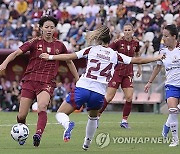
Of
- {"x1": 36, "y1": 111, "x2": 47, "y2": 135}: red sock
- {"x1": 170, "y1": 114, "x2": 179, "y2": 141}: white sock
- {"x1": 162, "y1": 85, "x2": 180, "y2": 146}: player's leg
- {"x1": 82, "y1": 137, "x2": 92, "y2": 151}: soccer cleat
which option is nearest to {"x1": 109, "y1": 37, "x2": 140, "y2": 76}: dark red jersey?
{"x1": 162, "y1": 85, "x2": 180, "y2": 146}: player's leg

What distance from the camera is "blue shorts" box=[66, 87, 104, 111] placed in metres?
11.7

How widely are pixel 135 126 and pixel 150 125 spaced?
54 cm

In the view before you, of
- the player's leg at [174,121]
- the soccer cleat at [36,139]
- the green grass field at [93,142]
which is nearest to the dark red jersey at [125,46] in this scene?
the green grass field at [93,142]

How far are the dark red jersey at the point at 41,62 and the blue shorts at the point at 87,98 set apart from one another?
1344 millimetres

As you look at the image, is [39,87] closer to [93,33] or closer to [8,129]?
[93,33]

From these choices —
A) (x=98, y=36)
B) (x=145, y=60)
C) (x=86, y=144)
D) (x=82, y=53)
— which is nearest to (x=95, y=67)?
(x=82, y=53)

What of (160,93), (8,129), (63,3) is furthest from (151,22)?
(8,129)

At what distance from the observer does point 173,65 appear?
43.7 feet

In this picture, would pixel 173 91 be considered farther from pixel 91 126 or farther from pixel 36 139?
pixel 36 139

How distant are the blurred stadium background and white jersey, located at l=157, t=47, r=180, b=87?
13.3 metres

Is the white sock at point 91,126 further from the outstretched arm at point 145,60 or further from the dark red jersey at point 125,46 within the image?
the dark red jersey at point 125,46

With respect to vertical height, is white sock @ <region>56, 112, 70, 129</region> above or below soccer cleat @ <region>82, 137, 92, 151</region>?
above

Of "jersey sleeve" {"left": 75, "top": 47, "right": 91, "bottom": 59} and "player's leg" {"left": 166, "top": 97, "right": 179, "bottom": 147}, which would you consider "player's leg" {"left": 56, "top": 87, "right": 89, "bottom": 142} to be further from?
"player's leg" {"left": 166, "top": 97, "right": 179, "bottom": 147}

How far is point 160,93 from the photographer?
2706 centimetres
